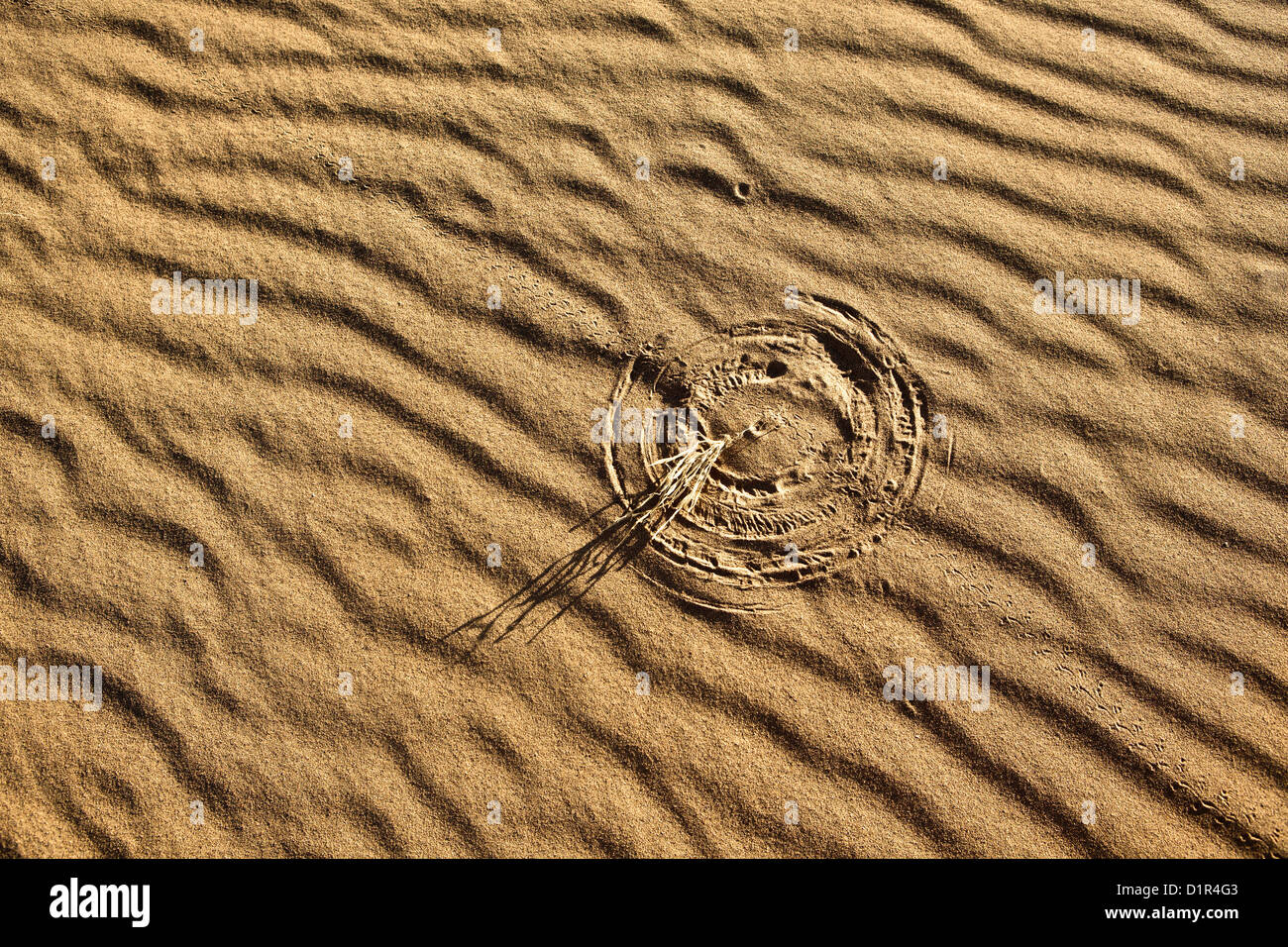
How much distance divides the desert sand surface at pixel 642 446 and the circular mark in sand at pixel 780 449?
15mm

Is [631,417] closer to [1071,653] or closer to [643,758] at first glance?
[643,758]

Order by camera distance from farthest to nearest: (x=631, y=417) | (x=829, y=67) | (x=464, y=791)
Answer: (x=829, y=67), (x=631, y=417), (x=464, y=791)

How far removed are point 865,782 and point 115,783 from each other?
8.11 feet

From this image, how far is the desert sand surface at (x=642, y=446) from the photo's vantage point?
9.08 feet

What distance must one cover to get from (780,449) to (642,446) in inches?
19.3

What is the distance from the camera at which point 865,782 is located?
276 cm

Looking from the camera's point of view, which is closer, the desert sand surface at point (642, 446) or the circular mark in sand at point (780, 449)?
the desert sand surface at point (642, 446)

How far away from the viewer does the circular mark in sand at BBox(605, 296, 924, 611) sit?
2898mm

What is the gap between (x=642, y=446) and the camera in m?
3.00

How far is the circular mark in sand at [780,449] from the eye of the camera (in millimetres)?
2898

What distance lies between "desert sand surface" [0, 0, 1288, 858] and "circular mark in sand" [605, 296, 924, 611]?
0.05 feet

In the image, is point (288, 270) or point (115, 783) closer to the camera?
point (115, 783)

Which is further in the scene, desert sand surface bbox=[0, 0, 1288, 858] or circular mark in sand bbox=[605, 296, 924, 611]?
circular mark in sand bbox=[605, 296, 924, 611]

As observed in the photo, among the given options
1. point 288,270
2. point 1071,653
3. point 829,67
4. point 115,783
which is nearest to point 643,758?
point 1071,653
